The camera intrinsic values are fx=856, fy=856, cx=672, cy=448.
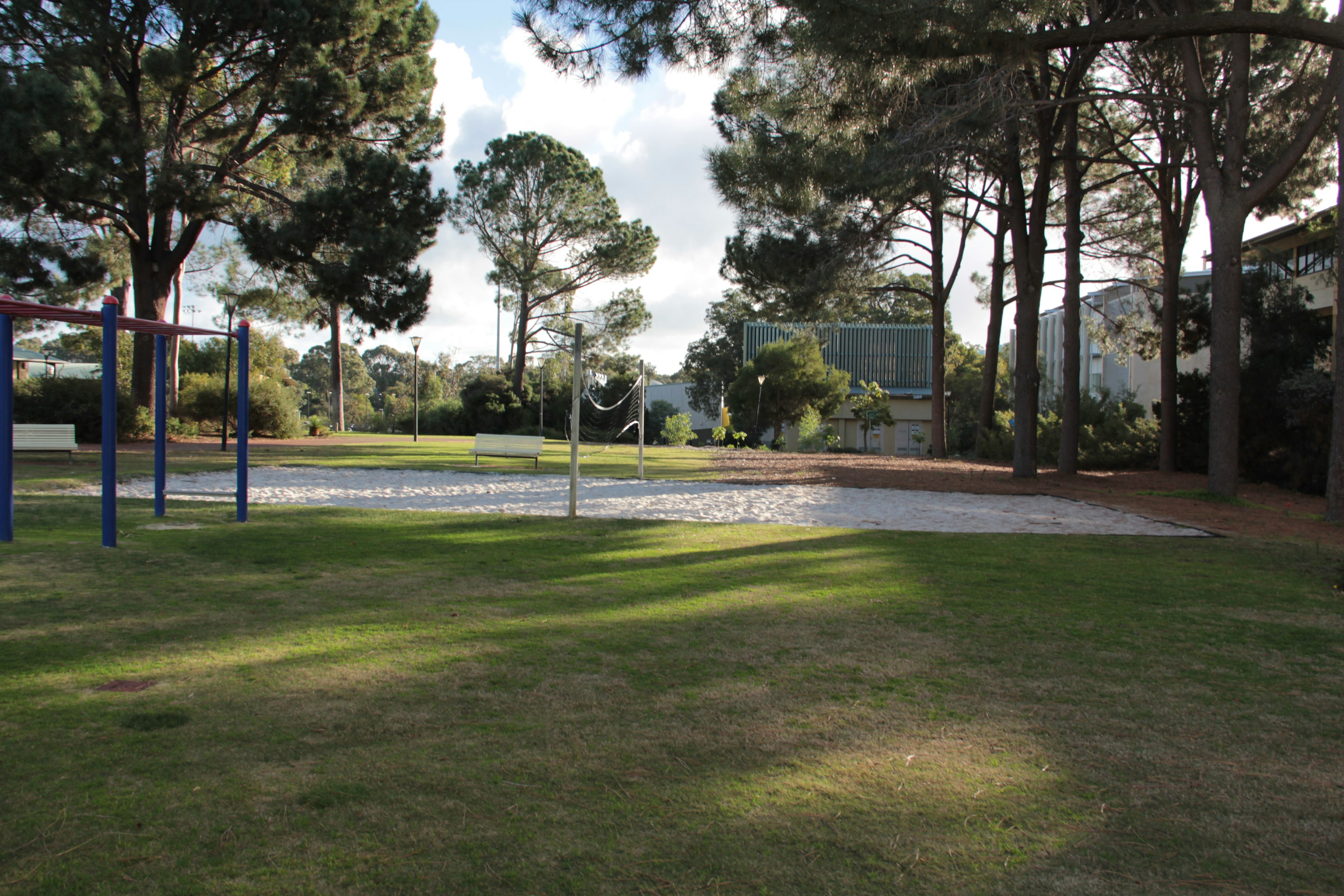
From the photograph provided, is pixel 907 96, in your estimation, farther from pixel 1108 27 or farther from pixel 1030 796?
pixel 1030 796

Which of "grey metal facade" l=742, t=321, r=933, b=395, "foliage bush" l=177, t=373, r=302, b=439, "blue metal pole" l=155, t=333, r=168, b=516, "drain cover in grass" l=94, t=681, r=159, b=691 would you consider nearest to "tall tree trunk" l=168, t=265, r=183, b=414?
"foliage bush" l=177, t=373, r=302, b=439

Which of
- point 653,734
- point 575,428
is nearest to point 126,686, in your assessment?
point 653,734

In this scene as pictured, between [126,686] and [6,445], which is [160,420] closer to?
[6,445]

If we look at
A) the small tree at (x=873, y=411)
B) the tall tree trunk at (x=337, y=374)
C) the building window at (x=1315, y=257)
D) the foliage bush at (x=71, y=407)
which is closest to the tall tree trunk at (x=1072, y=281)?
the building window at (x=1315, y=257)

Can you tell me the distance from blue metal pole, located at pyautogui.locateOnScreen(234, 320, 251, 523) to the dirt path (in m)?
9.04

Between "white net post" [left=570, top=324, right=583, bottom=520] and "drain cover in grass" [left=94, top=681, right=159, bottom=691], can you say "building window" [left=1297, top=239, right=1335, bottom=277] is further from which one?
"drain cover in grass" [left=94, top=681, right=159, bottom=691]

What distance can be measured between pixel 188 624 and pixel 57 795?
6.88 feet

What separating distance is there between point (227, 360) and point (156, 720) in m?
19.1

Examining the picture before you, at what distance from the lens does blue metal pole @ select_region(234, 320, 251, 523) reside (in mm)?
7918

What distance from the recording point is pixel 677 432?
38781mm

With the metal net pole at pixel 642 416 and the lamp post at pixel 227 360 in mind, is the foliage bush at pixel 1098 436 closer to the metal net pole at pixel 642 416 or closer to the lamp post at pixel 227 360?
the metal net pole at pixel 642 416

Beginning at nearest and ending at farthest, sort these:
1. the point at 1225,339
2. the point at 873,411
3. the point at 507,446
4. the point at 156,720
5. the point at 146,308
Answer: the point at 156,720
the point at 1225,339
the point at 507,446
the point at 146,308
the point at 873,411

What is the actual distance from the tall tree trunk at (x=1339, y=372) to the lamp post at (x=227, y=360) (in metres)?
15.6

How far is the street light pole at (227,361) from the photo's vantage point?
1867 centimetres
